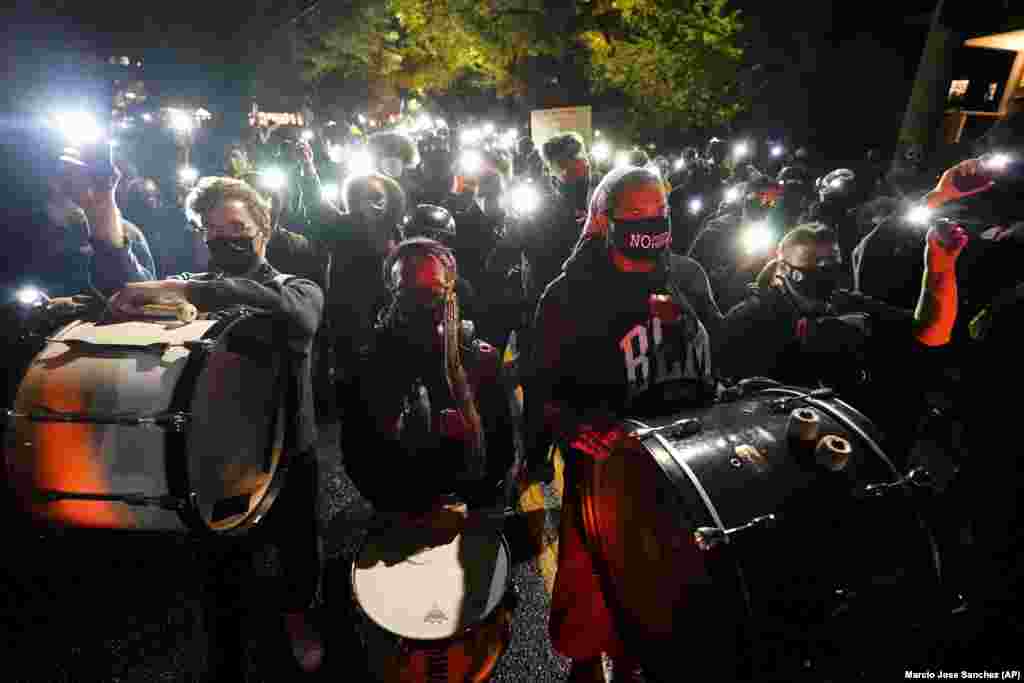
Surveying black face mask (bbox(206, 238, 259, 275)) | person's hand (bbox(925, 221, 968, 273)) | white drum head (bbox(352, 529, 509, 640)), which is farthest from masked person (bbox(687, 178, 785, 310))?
black face mask (bbox(206, 238, 259, 275))

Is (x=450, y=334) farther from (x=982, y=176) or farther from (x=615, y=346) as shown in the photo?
(x=982, y=176)

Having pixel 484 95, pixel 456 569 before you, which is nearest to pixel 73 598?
pixel 456 569

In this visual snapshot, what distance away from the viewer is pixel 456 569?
7.78ft

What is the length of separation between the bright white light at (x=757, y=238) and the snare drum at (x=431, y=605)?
4197 mm

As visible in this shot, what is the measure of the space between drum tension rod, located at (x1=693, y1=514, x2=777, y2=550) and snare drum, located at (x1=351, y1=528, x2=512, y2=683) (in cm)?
96

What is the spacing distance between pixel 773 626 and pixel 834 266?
99.7 inches

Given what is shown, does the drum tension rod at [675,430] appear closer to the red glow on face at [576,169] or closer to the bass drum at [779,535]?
the bass drum at [779,535]

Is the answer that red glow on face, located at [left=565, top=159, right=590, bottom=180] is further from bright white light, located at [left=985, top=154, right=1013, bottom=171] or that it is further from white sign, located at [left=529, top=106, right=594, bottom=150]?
white sign, located at [left=529, top=106, right=594, bottom=150]

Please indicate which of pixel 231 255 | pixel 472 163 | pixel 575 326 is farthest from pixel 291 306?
pixel 472 163

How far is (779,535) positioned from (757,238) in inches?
169

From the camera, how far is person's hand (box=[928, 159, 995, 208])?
4082 mm

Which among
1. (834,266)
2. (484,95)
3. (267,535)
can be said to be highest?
(484,95)

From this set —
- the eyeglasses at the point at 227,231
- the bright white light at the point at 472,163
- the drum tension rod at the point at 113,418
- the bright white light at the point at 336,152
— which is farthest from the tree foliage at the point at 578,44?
the drum tension rod at the point at 113,418

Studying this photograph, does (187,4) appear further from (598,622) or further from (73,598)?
(598,622)
